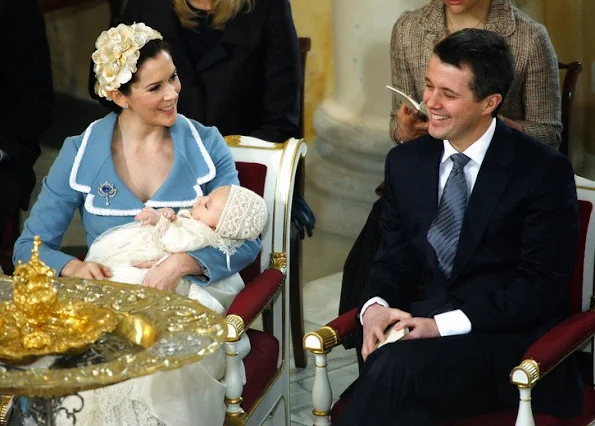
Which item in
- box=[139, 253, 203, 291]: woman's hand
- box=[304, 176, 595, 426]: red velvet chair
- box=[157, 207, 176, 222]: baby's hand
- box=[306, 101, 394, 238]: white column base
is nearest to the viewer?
box=[304, 176, 595, 426]: red velvet chair

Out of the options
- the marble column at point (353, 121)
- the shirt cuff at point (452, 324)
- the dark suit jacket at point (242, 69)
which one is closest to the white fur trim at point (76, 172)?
the dark suit jacket at point (242, 69)

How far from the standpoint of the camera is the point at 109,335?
3.20m

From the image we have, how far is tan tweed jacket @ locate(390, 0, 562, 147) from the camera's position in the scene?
478 cm

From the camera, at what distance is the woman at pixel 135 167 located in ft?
13.6

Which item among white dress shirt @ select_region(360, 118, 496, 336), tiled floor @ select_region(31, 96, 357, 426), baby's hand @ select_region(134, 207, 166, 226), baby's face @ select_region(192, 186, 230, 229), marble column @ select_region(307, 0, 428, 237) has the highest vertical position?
white dress shirt @ select_region(360, 118, 496, 336)

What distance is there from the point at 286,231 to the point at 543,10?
286cm

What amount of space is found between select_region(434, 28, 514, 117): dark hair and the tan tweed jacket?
90 cm

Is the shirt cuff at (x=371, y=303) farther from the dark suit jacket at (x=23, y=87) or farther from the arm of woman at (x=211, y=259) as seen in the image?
the dark suit jacket at (x=23, y=87)

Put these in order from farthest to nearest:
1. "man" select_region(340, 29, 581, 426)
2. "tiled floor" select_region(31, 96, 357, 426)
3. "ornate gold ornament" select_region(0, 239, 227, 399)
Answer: "tiled floor" select_region(31, 96, 357, 426), "man" select_region(340, 29, 581, 426), "ornate gold ornament" select_region(0, 239, 227, 399)

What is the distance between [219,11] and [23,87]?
0.91 metres

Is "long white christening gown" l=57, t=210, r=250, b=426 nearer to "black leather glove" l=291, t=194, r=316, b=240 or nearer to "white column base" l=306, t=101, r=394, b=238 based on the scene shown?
"black leather glove" l=291, t=194, r=316, b=240

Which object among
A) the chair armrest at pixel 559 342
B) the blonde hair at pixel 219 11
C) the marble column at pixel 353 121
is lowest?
the marble column at pixel 353 121

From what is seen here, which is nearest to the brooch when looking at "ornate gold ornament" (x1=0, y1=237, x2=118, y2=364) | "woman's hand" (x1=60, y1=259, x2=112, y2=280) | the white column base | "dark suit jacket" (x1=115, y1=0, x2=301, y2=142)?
"woman's hand" (x1=60, y1=259, x2=112, y2=280)

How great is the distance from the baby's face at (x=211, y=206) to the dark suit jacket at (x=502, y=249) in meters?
0.50
